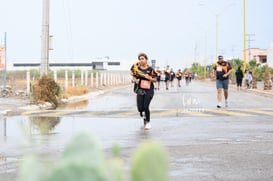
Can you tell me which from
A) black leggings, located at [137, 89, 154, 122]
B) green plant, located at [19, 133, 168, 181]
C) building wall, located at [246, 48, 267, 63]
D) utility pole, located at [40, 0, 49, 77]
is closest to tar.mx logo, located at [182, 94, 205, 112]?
utility pole, located at [40, 0, 49, 77]

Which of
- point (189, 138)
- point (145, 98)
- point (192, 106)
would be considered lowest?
point (189, 138)

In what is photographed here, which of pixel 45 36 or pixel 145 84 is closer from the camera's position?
pixel 145 84

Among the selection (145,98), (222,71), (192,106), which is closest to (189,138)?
(145,98)

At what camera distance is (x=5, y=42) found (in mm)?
25547

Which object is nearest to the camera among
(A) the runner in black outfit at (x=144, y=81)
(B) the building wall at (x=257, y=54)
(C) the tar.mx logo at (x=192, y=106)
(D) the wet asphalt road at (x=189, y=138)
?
(D) the wet asphalt road at (x=189, y=138)

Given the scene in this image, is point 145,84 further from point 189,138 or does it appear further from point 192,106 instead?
point 192,106

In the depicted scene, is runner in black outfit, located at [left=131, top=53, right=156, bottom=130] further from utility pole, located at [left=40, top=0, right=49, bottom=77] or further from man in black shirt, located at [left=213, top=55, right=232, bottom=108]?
utility pole, located at [left=40, top=0, right=49, bottom=77]

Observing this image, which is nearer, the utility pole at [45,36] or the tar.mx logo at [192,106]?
the tar.mx logo at [192,106]

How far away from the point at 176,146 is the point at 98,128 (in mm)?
3849

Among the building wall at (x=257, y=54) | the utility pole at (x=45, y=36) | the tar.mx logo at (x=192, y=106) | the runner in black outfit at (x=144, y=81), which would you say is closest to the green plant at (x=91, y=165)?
the runner in black outfit at (x=144, y=81)

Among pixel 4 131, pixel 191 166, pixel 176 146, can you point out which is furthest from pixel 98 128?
pixel 191 166

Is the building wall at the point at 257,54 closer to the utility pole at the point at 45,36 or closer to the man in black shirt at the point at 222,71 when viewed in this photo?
the utility pole at the point at 45,36

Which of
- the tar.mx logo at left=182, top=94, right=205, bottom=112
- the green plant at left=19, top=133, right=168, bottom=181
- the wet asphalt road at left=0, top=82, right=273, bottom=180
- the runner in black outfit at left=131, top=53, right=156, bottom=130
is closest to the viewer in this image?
the green plant at left=19, top=133, right=168, bottom=181

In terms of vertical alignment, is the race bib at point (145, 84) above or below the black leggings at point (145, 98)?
above
